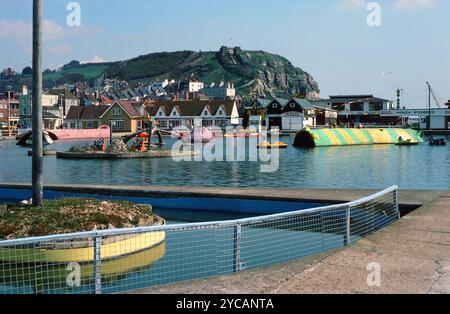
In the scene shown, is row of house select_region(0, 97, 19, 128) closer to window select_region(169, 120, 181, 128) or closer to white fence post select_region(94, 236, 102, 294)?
window select_region(169, 120, 181, 128)

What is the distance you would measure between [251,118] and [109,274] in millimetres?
137219

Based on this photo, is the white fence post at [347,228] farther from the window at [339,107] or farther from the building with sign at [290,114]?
the window at [339,107]

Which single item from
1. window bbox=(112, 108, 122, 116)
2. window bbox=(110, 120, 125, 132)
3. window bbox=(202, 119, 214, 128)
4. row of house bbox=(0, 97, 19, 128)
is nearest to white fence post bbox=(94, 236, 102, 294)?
window bbox=(110, 120, 125, 132)

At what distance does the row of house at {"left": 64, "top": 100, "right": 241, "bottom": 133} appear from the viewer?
136625 millimetres

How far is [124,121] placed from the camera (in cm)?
13538

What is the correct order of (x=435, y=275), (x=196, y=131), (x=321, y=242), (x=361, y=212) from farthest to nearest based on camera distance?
(x=196, y=131) < (x=361, y=212) < (x=321, y=242) < (x=435, y=275)

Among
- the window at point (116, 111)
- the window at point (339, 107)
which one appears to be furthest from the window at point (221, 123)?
the window at point (339, 107)

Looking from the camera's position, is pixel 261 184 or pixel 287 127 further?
pixel 287 127

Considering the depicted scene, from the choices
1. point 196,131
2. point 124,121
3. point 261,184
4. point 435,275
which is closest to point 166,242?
point 435,275

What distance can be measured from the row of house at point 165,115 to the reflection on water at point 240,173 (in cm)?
7875

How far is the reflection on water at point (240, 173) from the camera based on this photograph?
37.0 m

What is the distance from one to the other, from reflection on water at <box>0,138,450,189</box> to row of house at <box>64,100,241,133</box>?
258 feet
